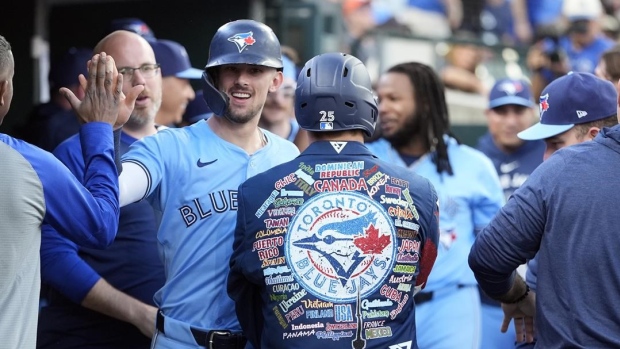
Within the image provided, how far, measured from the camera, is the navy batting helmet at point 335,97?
12.9 feet

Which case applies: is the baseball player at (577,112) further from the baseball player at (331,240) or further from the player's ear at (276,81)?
the player's ear at (276,81)

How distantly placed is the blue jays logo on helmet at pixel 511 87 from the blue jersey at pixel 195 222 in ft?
13.7

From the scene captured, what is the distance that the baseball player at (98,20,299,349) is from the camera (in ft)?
13.8

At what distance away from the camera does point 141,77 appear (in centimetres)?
503

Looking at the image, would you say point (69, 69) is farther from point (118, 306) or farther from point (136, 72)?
point (118, 306)

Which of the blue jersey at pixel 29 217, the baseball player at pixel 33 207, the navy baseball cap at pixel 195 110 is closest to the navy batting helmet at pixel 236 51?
the baseball player at pixel 33 207

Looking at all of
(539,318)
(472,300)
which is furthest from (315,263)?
(472,300)

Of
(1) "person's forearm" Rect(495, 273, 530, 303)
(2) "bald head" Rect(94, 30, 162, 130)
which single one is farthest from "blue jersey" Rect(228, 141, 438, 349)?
(2) "bald head" Rect(94, 30, 162, 130)

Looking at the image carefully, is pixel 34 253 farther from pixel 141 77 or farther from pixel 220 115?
pixel 141 77

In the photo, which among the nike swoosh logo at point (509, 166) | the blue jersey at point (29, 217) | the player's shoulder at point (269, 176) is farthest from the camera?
the nike swoosh logo at point (509, 166)

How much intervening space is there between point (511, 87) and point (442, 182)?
2.35m

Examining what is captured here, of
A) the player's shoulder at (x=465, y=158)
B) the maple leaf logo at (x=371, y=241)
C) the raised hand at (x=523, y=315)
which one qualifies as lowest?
the raised hand at (x=523, y=315)

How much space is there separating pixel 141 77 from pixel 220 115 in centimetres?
83

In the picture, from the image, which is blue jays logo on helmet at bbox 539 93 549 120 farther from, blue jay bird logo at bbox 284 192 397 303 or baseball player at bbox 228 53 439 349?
blue jay bird logo at bbox 284 192 397 303
